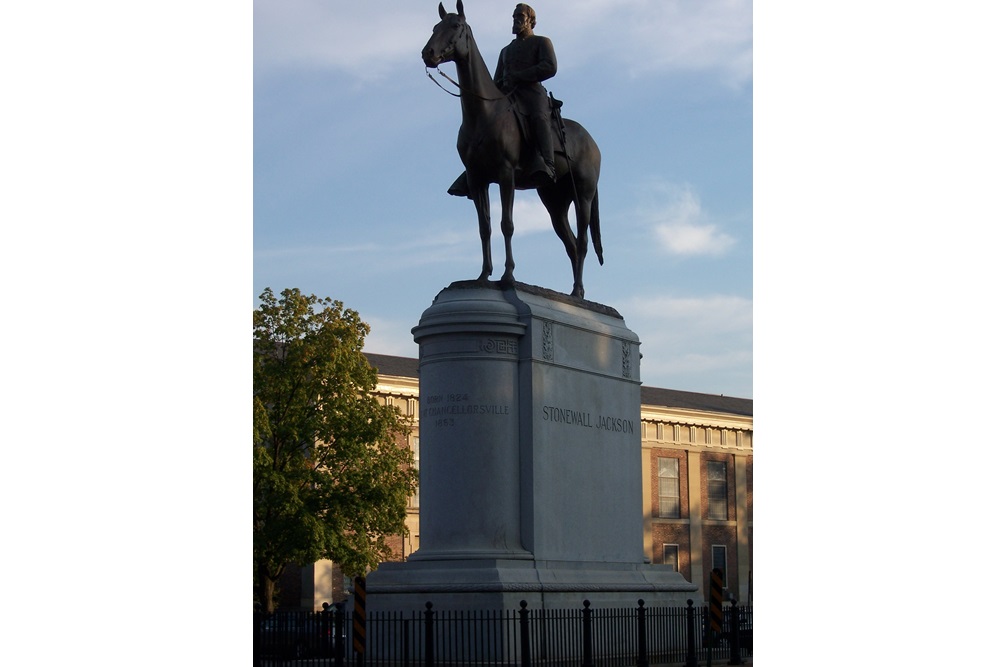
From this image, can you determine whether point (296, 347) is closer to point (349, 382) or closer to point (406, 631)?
point (349, 382)

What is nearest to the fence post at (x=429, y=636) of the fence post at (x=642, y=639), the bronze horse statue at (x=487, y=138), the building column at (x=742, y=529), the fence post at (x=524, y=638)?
the fence post at (x=524, y=638)

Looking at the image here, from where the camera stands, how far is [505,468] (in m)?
18.9

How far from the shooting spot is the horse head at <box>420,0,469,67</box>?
18.7 m

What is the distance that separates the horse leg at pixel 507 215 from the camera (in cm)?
2008

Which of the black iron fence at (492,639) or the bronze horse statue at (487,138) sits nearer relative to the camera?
the black iron fence at (492,639)

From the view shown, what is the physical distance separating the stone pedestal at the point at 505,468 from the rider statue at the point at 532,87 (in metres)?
1.87

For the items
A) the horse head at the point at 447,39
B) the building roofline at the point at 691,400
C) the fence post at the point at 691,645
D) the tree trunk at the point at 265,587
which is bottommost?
the tree trunk at the point at 265,587

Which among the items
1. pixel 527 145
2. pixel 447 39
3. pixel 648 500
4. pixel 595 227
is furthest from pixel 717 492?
pixel 447 39

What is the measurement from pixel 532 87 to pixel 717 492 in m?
56.2

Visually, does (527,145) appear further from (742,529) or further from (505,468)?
(742,529)

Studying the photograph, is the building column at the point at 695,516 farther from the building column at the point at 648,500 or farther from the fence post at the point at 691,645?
the fence post at the point at 691,645

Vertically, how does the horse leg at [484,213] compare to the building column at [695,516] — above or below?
above

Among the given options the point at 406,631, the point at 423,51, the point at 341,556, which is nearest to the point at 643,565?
the point at 406,631

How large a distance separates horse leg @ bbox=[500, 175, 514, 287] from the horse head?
1946 mm
